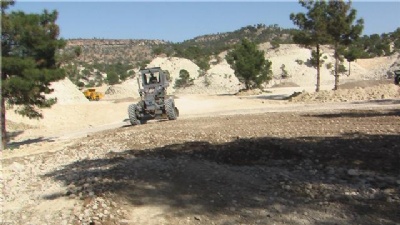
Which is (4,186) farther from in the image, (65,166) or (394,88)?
(394,88)

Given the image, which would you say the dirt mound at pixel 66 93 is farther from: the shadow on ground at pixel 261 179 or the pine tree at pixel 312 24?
the shadow on ground at pixel 261 179

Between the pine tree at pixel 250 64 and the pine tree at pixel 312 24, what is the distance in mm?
11100

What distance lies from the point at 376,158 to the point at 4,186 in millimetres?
7686

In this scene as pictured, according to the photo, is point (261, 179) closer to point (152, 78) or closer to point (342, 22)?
point (152, 78)

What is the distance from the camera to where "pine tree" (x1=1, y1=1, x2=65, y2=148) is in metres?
14.9

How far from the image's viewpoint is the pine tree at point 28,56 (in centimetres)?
1492

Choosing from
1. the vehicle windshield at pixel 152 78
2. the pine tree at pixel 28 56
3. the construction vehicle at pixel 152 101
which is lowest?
the construction vehicle at pixel 152 101

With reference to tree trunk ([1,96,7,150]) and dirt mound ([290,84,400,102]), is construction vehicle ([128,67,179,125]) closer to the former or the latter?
tree trunk ([1,96,7,150])

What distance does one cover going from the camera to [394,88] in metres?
25.8

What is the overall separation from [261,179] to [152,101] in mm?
12394

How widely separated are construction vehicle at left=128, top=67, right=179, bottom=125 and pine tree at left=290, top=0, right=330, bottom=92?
1271 centimetres

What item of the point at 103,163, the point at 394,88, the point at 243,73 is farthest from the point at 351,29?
the point at 103,163

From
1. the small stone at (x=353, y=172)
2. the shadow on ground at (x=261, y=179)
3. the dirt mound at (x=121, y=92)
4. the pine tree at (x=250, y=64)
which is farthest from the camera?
the dirt mound at (x=121, y=92)

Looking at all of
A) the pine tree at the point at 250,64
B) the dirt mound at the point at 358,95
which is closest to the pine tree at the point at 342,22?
the dirt mound at the point at 358,95
